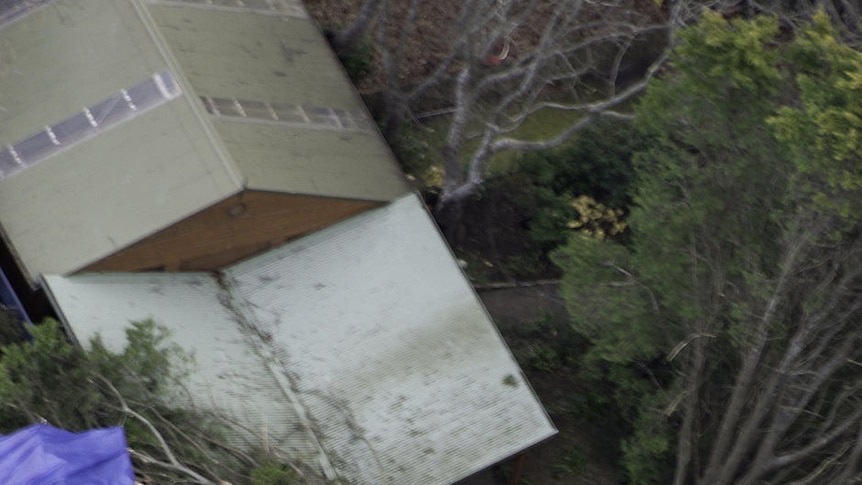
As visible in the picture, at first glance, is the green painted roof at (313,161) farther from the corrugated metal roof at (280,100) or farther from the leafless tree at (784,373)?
the leafless tree at (784,373)

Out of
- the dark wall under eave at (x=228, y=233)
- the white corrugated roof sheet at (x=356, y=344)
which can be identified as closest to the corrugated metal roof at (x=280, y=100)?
the dark wall under eave at (x=228, y=233)

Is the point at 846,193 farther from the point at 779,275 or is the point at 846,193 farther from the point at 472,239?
the point at 472,239

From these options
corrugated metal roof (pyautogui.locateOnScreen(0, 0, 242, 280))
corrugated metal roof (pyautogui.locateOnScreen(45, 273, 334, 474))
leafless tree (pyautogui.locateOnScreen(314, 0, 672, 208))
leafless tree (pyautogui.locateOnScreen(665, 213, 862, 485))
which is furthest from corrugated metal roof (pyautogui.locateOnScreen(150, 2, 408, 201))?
leafless tree (pyautogui.locateOnScreen(665, 213, 862, 485))

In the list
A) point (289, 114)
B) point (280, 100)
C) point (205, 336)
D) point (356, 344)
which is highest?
point (280, 100)

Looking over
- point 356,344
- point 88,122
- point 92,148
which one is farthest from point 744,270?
point 88,122

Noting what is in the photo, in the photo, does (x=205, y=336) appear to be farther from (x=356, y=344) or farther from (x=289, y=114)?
(x=289, y=114)
